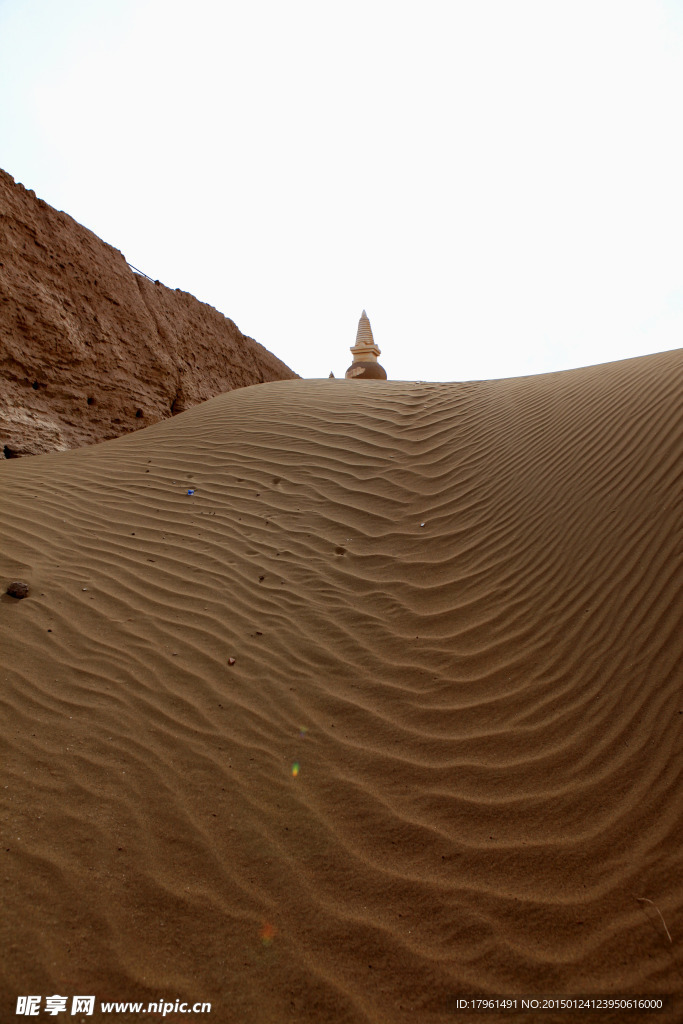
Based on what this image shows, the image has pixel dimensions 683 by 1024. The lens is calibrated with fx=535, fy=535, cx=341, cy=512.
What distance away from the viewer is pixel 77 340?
352 inches

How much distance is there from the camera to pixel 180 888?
1998 millimetres

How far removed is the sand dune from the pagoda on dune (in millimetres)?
16278

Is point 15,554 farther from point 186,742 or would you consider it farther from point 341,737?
point 341,737

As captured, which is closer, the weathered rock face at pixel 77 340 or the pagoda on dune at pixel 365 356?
the weathered rock face at pixel 77 340

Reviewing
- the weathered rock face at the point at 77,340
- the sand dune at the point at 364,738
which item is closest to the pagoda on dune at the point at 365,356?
the weathered rock face at the point at 77,340

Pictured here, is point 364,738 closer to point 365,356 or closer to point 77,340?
point 77,340

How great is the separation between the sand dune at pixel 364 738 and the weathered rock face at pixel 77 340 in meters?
3.90

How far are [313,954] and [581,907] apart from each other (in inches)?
37.1

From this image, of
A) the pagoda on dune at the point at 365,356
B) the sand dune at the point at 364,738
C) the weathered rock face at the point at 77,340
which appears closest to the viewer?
the sand dune at the point at 364,738

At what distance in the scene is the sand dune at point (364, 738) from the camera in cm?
179

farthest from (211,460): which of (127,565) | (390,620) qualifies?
(390,620)

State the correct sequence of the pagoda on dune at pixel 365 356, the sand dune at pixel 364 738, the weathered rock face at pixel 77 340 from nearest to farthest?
1. the sand dune at pixel 364 738
2. the weathered rock face at pixel 77 340
3. the pagoda on dune at pixel 365 356

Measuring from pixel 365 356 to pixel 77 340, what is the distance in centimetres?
1455

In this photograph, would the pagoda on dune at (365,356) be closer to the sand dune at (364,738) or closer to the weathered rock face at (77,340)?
the weathered rock face at (77,340)
